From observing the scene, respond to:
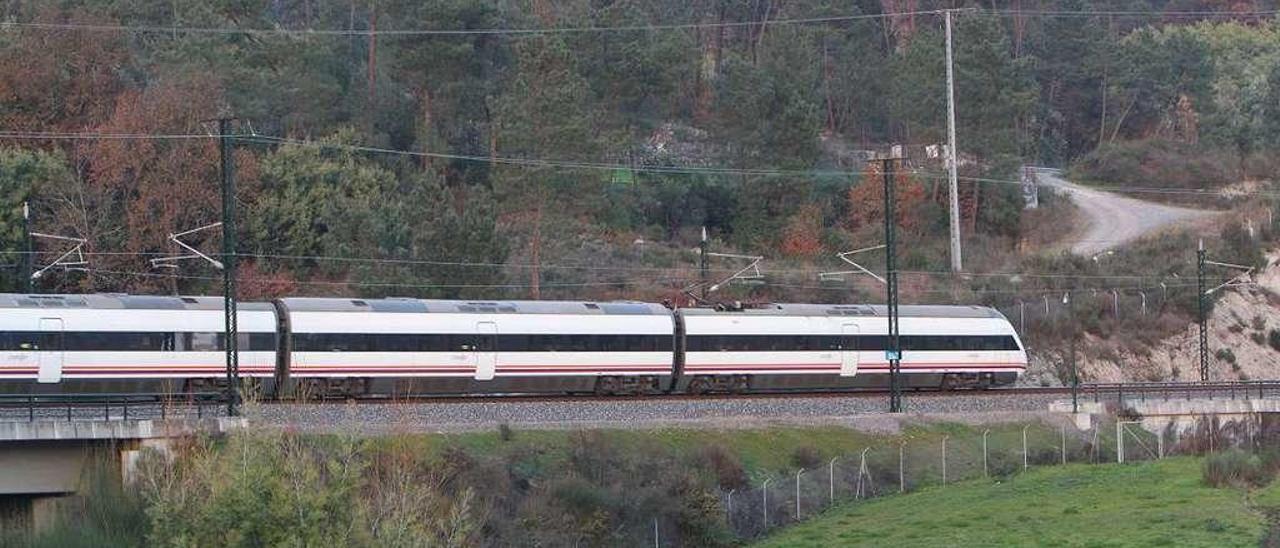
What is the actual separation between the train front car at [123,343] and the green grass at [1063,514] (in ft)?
49.0

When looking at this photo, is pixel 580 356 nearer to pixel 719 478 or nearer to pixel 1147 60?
pixel 719 478

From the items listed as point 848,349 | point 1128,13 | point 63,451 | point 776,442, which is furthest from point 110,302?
point 1128,13

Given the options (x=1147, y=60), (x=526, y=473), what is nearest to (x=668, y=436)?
(x=526, y=473)

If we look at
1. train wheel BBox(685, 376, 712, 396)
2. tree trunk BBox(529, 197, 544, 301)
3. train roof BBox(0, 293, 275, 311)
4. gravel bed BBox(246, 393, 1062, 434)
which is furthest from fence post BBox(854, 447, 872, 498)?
tree trunk BBox(529, 197, 544, 301)

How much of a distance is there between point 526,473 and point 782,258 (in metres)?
54.6

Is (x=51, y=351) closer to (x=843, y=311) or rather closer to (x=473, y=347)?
(x=473, y=347)

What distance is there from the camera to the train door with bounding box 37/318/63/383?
4766 cm

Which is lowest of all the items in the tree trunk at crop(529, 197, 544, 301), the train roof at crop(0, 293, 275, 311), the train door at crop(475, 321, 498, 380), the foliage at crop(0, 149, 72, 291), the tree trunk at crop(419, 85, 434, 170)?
the train door at crop(475, 321, 498, 380)

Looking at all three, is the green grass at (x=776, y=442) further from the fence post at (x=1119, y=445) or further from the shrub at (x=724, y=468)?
the fence post at (x=1119, y=445)

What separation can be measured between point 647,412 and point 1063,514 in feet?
40.9

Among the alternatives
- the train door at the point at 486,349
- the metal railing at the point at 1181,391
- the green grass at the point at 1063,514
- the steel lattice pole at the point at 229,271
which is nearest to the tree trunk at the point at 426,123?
the metal railing at the point at 1181,391

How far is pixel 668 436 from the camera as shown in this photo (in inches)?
1983

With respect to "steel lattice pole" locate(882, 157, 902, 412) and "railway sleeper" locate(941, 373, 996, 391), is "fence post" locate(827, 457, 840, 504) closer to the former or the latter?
"steel lattice pole" locate(882, 157, 902, 412)

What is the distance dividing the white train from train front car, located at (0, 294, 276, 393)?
36 mm
